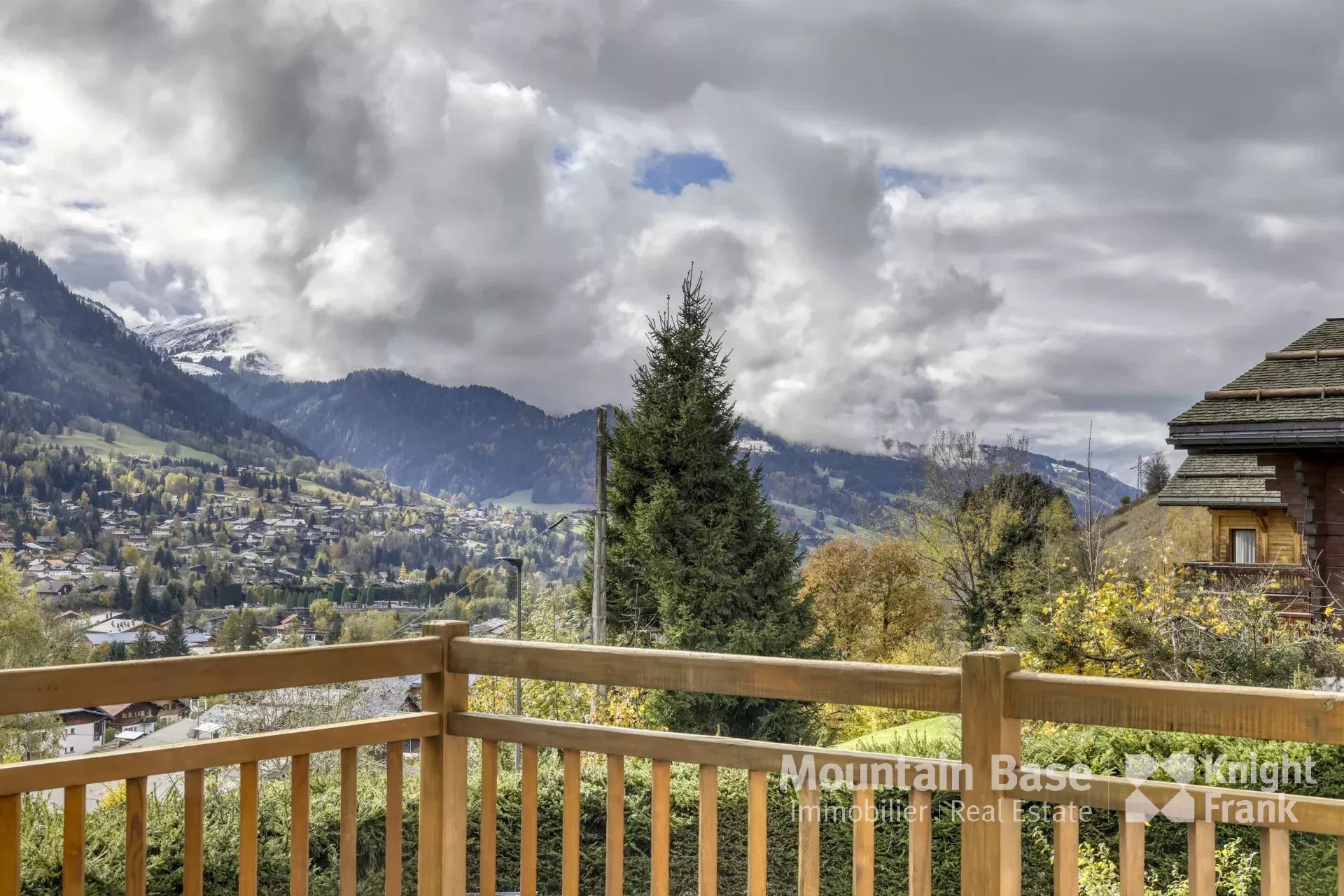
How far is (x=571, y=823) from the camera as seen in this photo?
1733 mm

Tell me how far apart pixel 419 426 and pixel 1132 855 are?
6126 centimetres

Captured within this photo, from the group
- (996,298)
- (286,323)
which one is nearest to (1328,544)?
(996,298)

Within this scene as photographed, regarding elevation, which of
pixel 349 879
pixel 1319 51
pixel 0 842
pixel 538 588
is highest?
pixel 1319 51

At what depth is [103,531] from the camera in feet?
86.1

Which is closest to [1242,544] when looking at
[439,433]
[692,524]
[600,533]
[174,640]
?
[692,524]

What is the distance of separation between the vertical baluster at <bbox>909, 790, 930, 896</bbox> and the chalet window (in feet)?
43.1

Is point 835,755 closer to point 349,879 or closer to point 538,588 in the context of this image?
point 349,879

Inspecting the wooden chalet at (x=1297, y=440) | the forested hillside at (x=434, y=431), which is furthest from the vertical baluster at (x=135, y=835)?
the forested hillside at (x=434, y=431)

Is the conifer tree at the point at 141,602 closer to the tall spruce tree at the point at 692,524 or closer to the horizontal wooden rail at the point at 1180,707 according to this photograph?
the tall spruce tree at the point at 692,524

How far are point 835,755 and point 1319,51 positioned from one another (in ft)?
42.1

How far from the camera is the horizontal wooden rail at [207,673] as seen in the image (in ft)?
4.59

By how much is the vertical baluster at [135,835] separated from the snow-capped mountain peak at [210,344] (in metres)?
58.3

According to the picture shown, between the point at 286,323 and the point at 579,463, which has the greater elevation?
the point at 286,323

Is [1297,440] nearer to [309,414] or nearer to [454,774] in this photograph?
[454,774]
